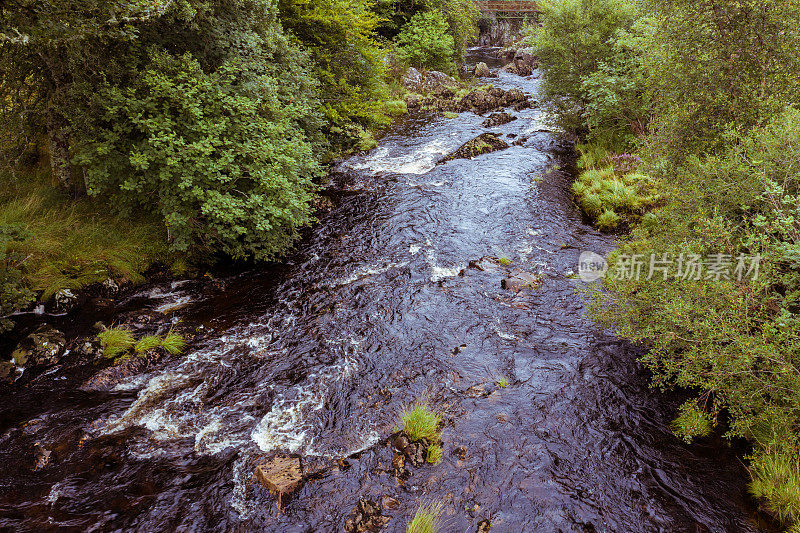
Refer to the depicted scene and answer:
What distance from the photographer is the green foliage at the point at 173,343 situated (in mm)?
9477

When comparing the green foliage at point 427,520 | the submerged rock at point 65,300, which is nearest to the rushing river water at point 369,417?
the green foliage at point 427,520

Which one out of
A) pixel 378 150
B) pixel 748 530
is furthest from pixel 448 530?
pixel 378 150

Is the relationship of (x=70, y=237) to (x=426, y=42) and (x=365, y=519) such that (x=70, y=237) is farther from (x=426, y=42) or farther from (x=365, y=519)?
(x=426, y=42)

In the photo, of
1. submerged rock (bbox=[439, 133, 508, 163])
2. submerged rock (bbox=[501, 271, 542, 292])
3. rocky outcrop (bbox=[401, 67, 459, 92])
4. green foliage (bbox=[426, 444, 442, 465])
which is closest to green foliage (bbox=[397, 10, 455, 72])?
rocky outcrop (bbox=[401, 67, 459, 92])

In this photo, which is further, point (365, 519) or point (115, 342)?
point (115, 342)

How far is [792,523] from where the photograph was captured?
234 inches

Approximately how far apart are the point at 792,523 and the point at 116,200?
56.1 ft

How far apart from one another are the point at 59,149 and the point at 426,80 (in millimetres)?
33223

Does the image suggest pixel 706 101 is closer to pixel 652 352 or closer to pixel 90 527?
pixel 652 352

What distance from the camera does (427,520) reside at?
20.1ft

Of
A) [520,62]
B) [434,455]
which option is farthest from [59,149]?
[520,62]

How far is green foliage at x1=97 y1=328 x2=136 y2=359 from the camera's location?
9.27 metres

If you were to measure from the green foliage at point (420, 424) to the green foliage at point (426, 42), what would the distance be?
1558 inches

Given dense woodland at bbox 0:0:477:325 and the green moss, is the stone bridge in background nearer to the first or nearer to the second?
dense woodland at bbox 0:0:477:325
